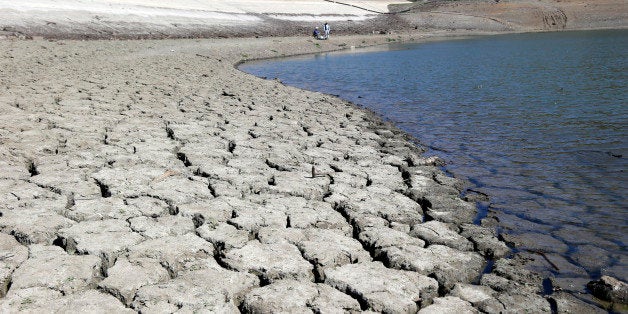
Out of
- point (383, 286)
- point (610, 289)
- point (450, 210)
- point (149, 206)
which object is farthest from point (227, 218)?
point (610, 289)

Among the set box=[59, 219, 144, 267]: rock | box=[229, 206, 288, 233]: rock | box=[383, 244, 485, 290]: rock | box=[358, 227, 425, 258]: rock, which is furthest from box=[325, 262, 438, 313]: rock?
box=[59, 219, 144, 267]: rock

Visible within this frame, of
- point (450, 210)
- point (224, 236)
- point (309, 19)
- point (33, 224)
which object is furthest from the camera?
point (309, 19)

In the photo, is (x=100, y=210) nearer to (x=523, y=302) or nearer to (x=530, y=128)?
(x=523, y=302)

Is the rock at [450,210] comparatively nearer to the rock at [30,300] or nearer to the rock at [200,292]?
the rock at [200,292]

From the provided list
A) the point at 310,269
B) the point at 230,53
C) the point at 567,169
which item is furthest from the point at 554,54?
the point at 310,269

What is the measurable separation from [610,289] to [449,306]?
1.36 m

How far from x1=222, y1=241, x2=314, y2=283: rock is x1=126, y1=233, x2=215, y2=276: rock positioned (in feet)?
0.74

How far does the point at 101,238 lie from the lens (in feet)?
14.7

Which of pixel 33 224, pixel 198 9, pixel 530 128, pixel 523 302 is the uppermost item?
pixel 198 9

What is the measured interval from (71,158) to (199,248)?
2889 millimetres

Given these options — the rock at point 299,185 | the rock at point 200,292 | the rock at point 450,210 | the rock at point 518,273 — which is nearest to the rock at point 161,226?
the rock at point 200,292

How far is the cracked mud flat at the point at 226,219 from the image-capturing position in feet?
12.8

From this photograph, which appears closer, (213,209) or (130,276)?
(130,276)

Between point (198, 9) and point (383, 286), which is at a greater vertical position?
point (198, 9)
